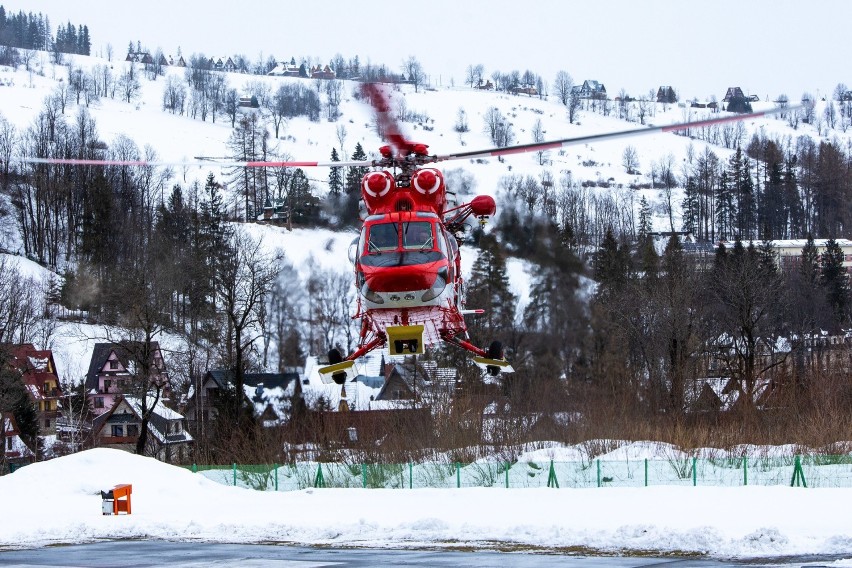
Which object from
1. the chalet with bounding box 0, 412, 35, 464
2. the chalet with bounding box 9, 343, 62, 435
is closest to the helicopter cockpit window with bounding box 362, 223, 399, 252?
the chalet with bounding box 0, 412, 35, 464

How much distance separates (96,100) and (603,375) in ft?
545

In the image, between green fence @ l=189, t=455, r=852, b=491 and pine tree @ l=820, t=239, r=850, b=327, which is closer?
green fence @ l=189, t=455, r=852, b=491

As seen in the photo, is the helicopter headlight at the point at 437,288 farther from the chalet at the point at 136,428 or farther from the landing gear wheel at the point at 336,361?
the chalet at the point at 136,428

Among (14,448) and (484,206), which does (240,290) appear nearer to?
(14,448)

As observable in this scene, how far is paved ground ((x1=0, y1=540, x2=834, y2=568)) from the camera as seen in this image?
18.8 m

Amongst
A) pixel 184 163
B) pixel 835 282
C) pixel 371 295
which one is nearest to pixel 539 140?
pixel 835 282

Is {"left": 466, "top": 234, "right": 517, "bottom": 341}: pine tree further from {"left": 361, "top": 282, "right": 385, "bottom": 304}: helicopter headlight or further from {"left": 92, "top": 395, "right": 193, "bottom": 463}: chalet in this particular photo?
{"left": 92, "top": 395, "right": 193, "bottom": 463}: chalet

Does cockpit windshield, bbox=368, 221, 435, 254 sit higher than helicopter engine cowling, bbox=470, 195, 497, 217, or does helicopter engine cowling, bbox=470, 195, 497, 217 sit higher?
helicopter engine cowling, bbox=470, 195, 497, 217

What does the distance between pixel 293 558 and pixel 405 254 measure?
23.1 feet

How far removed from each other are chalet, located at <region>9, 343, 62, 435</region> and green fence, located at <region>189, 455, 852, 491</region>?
101 feet

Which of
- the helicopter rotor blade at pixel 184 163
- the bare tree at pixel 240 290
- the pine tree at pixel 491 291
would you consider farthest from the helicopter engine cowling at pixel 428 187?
the bare tree at pixel 240 290

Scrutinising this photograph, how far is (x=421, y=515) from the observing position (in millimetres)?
28922

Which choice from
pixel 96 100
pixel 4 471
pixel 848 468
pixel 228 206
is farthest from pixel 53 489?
pixel 96 100

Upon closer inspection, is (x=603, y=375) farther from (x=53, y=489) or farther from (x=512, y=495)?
(x=53, y=489)
